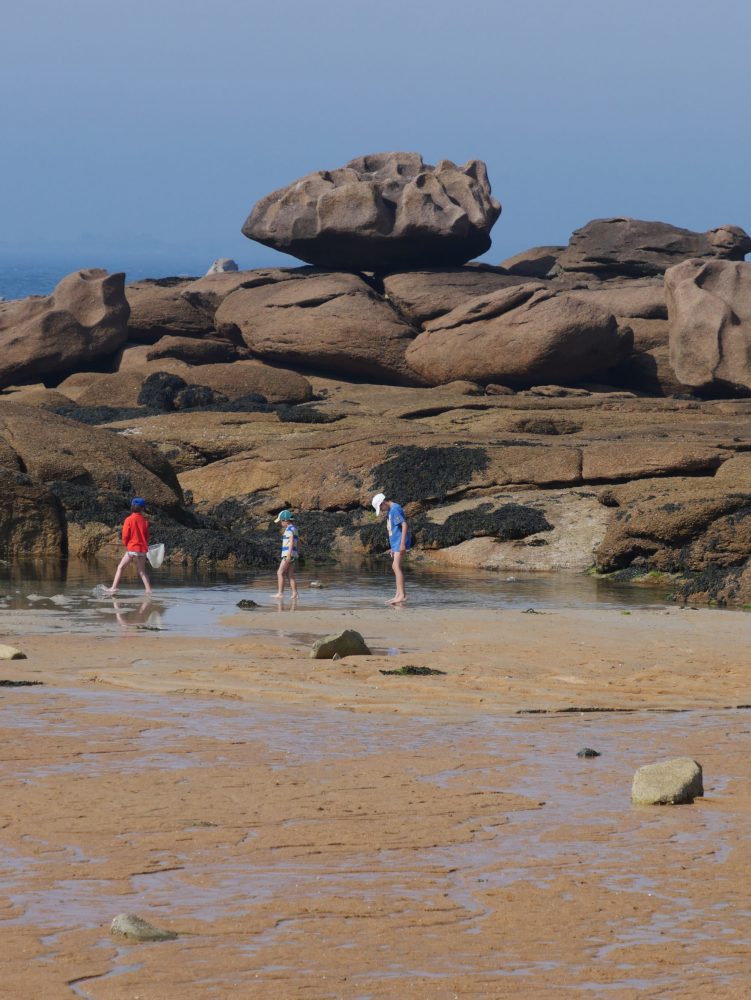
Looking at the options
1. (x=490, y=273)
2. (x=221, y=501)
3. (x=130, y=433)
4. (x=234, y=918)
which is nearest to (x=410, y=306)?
(x=490, y=273)

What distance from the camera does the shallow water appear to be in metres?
15.2

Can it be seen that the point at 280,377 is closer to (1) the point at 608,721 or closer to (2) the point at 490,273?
(2) the point at 490,273

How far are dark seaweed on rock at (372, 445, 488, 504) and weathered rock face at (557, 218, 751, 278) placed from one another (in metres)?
25.8

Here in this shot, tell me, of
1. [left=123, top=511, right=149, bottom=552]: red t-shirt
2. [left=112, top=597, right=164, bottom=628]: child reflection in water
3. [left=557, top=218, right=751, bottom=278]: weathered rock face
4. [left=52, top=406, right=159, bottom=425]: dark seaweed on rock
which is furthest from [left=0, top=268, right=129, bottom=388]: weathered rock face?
[left=112, top=597, right=164, bottom=628]: child reflection in water

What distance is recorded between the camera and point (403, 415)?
3753 centimetres

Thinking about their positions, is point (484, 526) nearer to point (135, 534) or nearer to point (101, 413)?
point (135, 534)

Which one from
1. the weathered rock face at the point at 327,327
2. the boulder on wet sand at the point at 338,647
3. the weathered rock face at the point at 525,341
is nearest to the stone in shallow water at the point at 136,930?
the boulder on wet sand at the point at 338,647

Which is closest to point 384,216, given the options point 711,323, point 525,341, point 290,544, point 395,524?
point 525,341

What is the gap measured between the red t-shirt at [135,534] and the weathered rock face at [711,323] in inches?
1064

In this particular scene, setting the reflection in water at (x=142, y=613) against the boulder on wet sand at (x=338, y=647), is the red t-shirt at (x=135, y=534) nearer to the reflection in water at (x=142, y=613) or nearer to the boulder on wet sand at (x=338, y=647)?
the reflection in water at (x=142, y=613)

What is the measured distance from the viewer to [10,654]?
36.4 ft

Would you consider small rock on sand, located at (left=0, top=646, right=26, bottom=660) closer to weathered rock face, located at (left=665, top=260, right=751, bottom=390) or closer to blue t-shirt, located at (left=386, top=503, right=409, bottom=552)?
blue t-shirt, located at (left=386, top=503, right=409, bottom=552)

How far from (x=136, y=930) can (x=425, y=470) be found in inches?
966

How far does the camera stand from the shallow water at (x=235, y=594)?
15.2 metres
